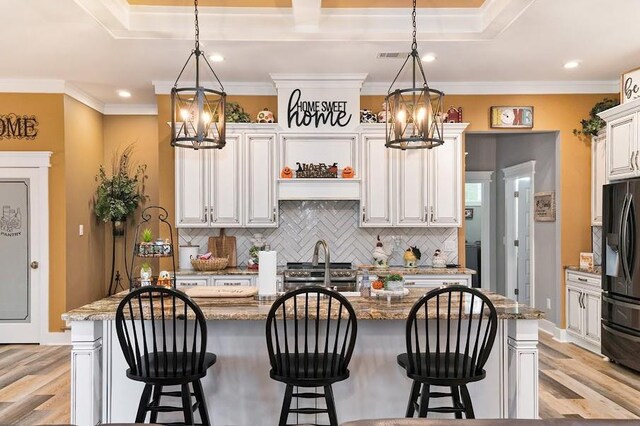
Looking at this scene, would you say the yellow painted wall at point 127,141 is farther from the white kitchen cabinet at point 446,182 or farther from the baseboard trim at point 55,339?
the white kitchen cabinet at point 446,182

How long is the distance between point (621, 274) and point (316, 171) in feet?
9.94

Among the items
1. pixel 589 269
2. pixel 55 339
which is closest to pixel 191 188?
pixel 55 339

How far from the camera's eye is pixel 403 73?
521cm

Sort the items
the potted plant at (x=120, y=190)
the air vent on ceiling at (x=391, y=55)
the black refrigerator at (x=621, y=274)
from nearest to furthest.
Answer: the black refrigerator at (x=621, y=274)
the air vent on ceiling at (x=391, y=55)
the potted plant at (x=120, y=190)

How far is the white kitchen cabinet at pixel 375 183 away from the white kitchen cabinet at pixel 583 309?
2.13 meters

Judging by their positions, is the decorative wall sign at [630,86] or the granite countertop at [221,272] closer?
the decorative wall sign at [630,86]

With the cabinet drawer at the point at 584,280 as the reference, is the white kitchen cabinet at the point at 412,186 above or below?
above

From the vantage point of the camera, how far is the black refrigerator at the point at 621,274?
4234mm

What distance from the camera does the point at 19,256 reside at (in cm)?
555

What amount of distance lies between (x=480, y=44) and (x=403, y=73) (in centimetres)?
104

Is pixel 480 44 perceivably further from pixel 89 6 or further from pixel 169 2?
pixel 89 6

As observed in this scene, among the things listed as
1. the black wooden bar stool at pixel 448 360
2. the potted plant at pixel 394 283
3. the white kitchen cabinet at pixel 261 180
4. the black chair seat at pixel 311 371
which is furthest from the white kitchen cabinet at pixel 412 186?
Result: the black chair seat at pixel 311 371

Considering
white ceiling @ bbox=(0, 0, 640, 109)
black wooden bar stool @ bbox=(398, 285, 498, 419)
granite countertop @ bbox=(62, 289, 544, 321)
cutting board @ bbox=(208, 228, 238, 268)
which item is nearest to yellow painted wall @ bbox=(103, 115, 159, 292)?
white ceiling @ bbox=(0, 0, 640, 109)

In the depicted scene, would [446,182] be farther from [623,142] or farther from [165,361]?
[165,361]
